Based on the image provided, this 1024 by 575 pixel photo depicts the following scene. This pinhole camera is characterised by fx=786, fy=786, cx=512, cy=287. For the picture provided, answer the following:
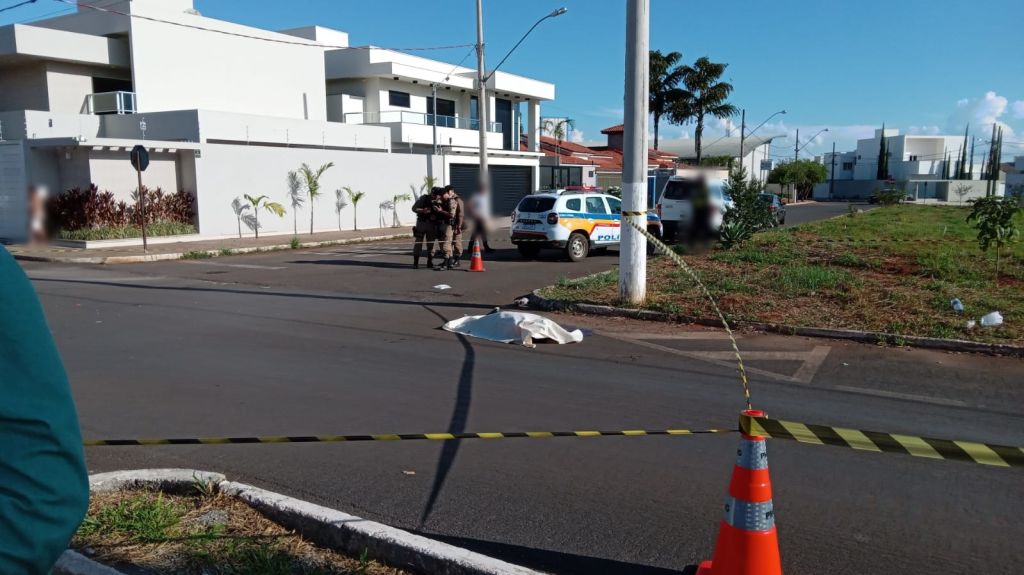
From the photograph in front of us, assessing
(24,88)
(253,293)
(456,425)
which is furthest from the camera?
(24,88)

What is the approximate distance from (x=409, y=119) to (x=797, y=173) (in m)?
27.0

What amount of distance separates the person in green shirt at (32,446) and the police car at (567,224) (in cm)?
1847

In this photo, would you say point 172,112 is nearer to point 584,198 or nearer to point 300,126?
point 300,126

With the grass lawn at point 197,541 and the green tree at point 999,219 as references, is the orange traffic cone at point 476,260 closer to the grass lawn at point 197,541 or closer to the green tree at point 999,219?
the green tree at point 999,219

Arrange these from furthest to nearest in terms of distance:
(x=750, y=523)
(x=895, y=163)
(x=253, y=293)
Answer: (x=895, y=163) → (x=253, y=293) → (x=750, y=523)

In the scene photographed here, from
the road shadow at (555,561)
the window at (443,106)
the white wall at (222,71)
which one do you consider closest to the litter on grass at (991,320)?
the road shadow at (555,561)

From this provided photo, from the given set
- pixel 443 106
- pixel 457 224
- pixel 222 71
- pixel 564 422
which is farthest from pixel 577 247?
pixel 443 106

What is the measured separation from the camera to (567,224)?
2011 cm

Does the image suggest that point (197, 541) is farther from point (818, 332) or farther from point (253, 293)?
point (253, 293)

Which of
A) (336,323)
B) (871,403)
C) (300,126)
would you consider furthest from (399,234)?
(871,403)

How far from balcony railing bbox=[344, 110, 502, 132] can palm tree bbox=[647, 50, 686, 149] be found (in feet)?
74.4

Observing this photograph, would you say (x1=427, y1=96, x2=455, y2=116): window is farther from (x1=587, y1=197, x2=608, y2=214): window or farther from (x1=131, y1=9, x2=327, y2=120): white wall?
(x1=587, y1=197, x2=608, y2=214): window

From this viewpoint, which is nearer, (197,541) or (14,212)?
(14,212)

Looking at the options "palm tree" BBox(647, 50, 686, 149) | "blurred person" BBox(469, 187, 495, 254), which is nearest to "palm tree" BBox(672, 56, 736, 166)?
"palm tree" BBox(647, 50, 686, 149)
